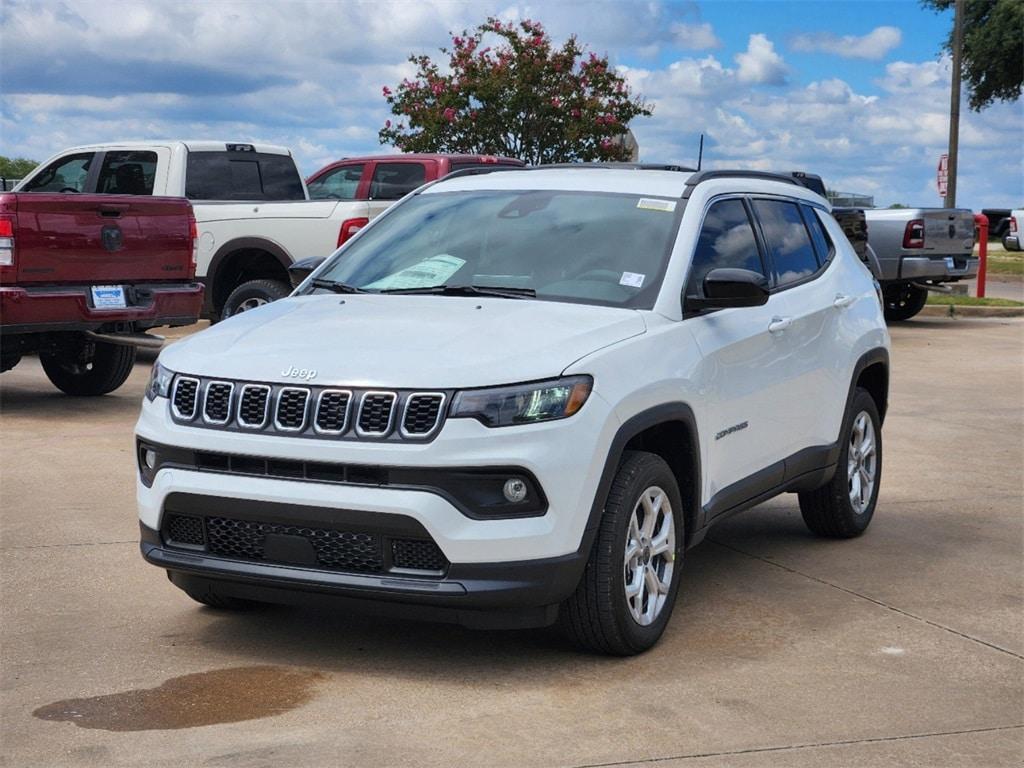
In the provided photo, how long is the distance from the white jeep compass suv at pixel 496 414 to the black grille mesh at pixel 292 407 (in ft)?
0.03

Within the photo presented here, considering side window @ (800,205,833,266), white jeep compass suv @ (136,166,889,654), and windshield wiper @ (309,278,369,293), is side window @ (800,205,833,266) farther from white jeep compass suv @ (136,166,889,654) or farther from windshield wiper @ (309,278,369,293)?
windshield wiper @ (309,278,369,293)

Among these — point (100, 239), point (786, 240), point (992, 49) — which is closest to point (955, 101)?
point (992, 49)

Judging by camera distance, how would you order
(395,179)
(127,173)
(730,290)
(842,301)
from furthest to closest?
(395,179), (127,173), (842,301), (730,290)

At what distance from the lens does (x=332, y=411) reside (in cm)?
486

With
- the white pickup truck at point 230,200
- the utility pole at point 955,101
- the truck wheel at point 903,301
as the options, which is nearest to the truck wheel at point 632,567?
the white pickup truck at point 230,200

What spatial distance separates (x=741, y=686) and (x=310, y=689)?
1445 mm

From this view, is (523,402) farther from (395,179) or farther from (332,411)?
(395,179)

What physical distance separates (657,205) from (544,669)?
2031 mm

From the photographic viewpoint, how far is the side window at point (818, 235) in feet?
24.5

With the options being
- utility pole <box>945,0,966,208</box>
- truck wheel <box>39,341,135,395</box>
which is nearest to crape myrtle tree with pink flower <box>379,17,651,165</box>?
utility pole <box>945,0,966,208</box>

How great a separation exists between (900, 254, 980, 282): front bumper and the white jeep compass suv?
43.6ft

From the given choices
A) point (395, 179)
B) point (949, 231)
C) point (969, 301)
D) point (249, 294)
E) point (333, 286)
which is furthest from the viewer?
point (969, 301)

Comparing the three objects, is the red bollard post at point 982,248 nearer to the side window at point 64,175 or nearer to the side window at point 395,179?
the side window at point 395,179

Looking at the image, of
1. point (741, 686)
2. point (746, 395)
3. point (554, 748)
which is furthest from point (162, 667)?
point (746, 395)
